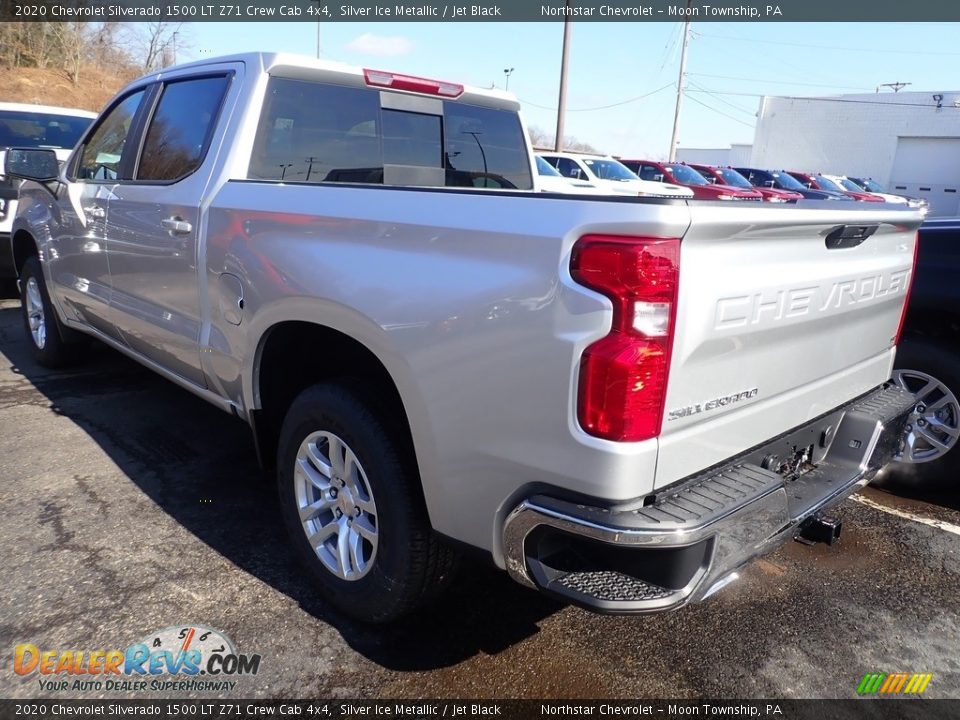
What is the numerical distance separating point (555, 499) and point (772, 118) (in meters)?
49.4

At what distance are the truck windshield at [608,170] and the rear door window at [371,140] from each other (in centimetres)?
1324

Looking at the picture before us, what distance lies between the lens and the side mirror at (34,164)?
4.61 m

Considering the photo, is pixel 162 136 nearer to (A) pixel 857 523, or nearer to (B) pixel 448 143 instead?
(B) pixel 448 143

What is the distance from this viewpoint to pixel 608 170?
17078 mm

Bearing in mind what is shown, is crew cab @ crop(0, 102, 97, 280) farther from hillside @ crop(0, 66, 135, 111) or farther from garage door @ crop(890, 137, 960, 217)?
garage door @ crop(890, 137, 960, 217)

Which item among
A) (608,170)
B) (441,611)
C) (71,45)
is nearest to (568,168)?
(608,170)

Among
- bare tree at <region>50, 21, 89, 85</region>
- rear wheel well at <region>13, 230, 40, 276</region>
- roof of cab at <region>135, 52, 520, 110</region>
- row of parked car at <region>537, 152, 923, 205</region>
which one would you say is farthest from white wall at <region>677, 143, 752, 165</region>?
roof of cab at <region>135, 52, 520, 110</region>

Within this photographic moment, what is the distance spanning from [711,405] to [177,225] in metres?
2.45

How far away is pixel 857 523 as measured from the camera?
362 centimetres

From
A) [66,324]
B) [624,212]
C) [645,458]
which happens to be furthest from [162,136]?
[645,458]

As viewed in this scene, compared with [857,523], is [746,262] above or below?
above

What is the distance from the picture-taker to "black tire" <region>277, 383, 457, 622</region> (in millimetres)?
2303

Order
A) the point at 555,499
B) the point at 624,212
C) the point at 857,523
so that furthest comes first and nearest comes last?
1. the point at 857,523
2. the point at 555,499
3. the point at 624,212

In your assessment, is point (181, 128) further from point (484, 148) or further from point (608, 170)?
point (608, 170)
